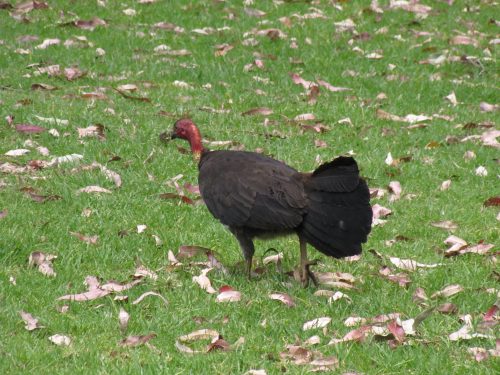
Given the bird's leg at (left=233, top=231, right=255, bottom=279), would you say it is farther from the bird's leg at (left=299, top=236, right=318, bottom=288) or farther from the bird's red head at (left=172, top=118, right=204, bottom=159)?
the bird's red head at (left=172, top=118, right=204, bottom=159)

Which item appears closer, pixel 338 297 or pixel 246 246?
pixel 338 297

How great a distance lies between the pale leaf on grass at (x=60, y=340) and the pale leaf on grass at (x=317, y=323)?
4.51 feet

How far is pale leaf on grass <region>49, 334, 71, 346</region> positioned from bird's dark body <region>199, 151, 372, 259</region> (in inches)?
61.9

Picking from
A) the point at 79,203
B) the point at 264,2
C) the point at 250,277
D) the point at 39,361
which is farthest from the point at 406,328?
the point at 264,2

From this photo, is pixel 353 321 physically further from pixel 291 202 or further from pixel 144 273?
pixel 144 273

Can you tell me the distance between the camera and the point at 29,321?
231 inches

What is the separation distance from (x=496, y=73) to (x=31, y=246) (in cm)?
765

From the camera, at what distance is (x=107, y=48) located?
12945 millimetres

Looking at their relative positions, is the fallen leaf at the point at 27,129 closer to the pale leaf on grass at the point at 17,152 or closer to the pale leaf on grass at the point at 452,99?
the pale leaf on grass at the point at 17,152

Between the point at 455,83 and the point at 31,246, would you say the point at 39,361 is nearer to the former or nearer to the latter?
the point at 31,246

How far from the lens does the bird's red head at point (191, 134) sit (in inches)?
319

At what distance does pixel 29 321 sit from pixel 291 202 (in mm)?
1830

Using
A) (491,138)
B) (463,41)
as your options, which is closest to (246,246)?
(491,138)

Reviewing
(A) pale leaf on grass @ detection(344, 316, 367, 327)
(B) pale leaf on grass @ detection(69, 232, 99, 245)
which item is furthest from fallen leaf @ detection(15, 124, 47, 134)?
(A) pale leaf on grass @ detection(344, 316, 367, 327)
